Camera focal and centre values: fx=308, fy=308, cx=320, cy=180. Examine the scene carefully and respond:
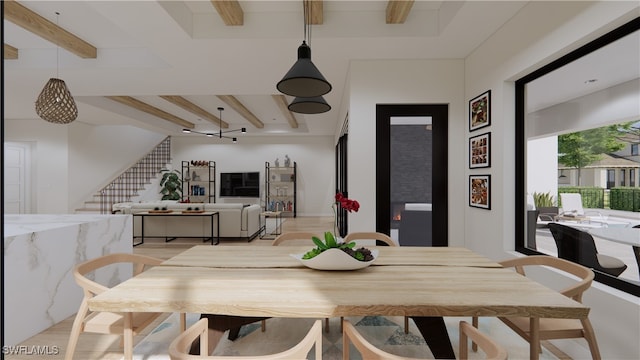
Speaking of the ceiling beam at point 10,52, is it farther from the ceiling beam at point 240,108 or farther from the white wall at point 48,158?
the white wall at point 48,158

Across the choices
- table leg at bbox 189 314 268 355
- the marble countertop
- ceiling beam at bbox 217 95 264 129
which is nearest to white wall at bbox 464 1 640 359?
table leg at bbox 189 314 268 355

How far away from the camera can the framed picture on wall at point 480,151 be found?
9.78 feet

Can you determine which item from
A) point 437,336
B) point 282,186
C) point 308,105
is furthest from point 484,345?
point 282,186

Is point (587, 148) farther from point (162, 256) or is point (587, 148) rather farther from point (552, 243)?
point (162, 256)

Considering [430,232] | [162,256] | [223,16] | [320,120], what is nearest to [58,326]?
[162,256]

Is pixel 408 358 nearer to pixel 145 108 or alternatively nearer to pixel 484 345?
pixel 484 345

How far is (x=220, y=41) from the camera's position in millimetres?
3070

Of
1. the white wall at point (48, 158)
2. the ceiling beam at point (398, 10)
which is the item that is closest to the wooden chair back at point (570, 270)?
the ceiling beam at point (398, 10)

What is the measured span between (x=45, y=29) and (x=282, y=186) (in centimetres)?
733

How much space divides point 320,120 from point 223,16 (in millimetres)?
4641

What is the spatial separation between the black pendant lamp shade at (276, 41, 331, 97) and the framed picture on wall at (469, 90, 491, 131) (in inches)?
74.2

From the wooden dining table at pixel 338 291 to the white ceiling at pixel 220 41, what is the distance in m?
2.13

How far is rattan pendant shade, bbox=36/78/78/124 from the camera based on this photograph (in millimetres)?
3025

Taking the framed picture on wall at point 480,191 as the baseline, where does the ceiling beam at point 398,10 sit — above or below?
above
